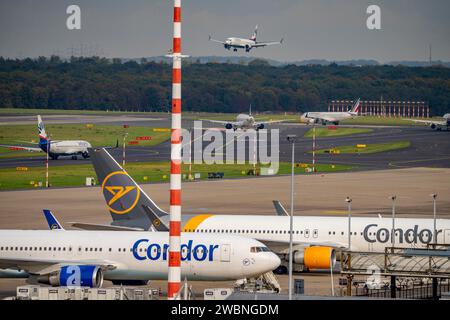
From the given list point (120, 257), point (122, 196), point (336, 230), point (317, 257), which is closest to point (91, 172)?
point (122, 196)

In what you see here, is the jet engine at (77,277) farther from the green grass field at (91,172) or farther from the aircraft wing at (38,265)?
the green grass field at (91,172)

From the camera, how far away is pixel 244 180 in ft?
499

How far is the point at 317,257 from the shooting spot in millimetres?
72875

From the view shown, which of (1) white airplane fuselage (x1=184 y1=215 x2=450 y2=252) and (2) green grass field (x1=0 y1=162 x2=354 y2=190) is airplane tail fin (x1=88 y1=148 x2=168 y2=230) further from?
(2) green grass field (x1=0 y1=162 x2=354 y2=190)

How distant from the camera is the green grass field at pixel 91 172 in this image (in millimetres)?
145125

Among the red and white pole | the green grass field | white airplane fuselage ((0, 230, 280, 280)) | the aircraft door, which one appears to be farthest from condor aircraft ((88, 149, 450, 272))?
the green grass field

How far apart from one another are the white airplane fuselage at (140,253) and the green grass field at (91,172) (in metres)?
74.7

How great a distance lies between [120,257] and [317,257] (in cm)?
1458

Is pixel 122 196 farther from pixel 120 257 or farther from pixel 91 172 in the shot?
pixel 91 172

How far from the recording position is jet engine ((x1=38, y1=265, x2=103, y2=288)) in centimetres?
6175
